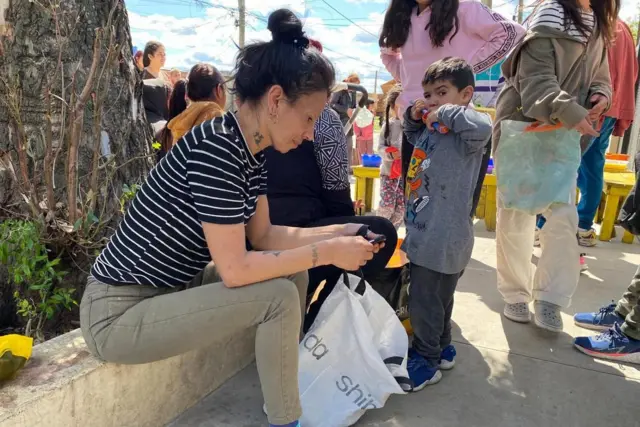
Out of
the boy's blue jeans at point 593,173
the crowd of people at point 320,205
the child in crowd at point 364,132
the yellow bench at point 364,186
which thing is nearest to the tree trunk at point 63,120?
the crowd of people at point 320,205

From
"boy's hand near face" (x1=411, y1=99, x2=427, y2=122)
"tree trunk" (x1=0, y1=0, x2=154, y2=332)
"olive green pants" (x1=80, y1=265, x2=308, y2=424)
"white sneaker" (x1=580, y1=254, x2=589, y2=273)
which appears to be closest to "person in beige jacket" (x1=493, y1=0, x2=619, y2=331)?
"boy's hand near face" (x1=411, y1=99, x2=427, y2=122)

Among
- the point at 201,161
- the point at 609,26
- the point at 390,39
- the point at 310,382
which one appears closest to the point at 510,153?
the point at 609,26

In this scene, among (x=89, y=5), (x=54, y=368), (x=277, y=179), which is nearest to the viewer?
(x=54, y=368)

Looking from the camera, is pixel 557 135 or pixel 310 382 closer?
pixel 310 382

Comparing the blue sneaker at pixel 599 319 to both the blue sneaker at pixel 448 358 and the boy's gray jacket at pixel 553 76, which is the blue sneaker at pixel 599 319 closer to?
the blue sneaker at pixel 448 358

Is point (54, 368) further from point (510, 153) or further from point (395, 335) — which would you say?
point (510, 153)

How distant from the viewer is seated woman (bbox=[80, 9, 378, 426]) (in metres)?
1.61

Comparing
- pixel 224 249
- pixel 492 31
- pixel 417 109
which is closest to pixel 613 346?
pixel 417 109

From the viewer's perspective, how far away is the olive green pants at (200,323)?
1645mm

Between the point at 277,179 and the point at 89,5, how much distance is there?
3.88 feet

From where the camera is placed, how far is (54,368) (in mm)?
1707

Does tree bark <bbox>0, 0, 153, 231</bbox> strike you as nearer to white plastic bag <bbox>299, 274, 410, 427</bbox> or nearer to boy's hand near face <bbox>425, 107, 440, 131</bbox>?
white plastic bag <bbox>299, 274, 410, 427</bbox>

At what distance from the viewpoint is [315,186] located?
105 inches

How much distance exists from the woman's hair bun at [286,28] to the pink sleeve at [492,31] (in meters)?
1.85
